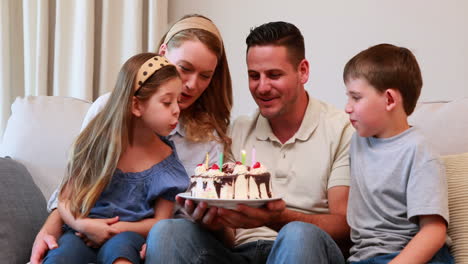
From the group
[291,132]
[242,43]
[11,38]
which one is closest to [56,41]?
[11,38]

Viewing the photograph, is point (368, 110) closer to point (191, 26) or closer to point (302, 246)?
point (302, 246)

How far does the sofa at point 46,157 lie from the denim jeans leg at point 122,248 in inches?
14.0

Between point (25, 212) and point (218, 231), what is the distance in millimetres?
666

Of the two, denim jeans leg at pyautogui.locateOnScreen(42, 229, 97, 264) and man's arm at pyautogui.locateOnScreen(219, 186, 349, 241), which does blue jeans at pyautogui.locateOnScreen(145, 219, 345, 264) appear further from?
denim jeans leg at pyautogui.locateOnScreen(42, 229, 97, 264)

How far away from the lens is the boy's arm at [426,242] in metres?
1.65

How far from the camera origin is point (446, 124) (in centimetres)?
216

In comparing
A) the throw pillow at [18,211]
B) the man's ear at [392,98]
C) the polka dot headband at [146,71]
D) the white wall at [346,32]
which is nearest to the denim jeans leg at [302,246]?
the man's ear at [392,98]

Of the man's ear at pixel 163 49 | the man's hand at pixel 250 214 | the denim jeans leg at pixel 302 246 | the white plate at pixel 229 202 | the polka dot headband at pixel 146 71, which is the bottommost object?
the denim jeans leg at pixel 302 246

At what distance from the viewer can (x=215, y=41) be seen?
2.22 metres

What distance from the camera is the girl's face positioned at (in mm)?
1951

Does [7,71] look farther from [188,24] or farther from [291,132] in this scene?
[291,132]

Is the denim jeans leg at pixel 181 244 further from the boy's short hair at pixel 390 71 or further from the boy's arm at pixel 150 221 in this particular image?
the boy's short hair at pixel 390 71

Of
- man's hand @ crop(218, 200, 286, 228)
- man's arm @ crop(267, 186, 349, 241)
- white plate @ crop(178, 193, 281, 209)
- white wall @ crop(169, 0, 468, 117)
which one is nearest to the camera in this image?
white plate @ crop(178, 193, 281, 209)

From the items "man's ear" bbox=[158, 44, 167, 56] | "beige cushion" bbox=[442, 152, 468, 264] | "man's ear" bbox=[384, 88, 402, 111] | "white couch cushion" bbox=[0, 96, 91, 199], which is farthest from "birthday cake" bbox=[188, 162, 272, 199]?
"white couch cushion" bbox=[0, 96, 91, 199]
